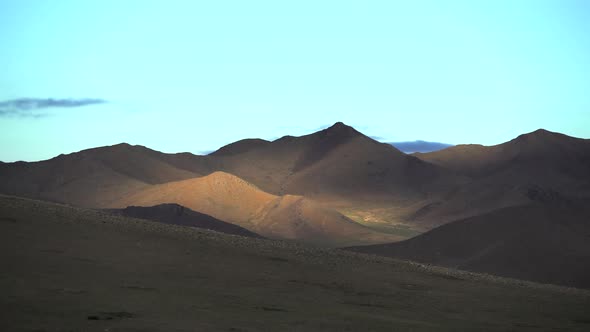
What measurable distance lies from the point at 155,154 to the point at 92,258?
118m

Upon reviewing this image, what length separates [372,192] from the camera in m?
141

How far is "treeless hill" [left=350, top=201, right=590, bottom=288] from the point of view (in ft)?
164

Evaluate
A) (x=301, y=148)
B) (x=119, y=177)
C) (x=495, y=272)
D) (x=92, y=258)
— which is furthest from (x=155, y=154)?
(x=92, y=258)

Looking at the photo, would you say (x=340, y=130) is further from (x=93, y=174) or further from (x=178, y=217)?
(x=178, y=217)

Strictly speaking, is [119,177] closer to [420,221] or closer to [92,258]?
[420,221]

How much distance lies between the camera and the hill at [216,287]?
1650cm

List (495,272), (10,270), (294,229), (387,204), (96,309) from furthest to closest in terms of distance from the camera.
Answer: (387,204)
(294,229)
(495,272)
(10,270)
(96,309)

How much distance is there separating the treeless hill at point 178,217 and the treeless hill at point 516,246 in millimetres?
17245

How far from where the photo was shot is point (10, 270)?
19.4 meters

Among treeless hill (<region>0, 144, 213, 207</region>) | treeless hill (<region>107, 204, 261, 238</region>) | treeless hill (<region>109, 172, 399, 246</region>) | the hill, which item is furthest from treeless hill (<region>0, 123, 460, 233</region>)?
the hill

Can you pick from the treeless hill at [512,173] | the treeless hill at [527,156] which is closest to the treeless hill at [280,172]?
the treeless hill at [512,173]

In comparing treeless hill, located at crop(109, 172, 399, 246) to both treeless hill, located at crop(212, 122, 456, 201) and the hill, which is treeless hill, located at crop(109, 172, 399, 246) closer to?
treeless hill, located at crop(212, 122, 456, 201)

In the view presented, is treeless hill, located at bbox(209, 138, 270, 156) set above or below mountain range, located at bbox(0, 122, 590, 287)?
above

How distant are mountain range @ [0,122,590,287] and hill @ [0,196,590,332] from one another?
20.2 m
